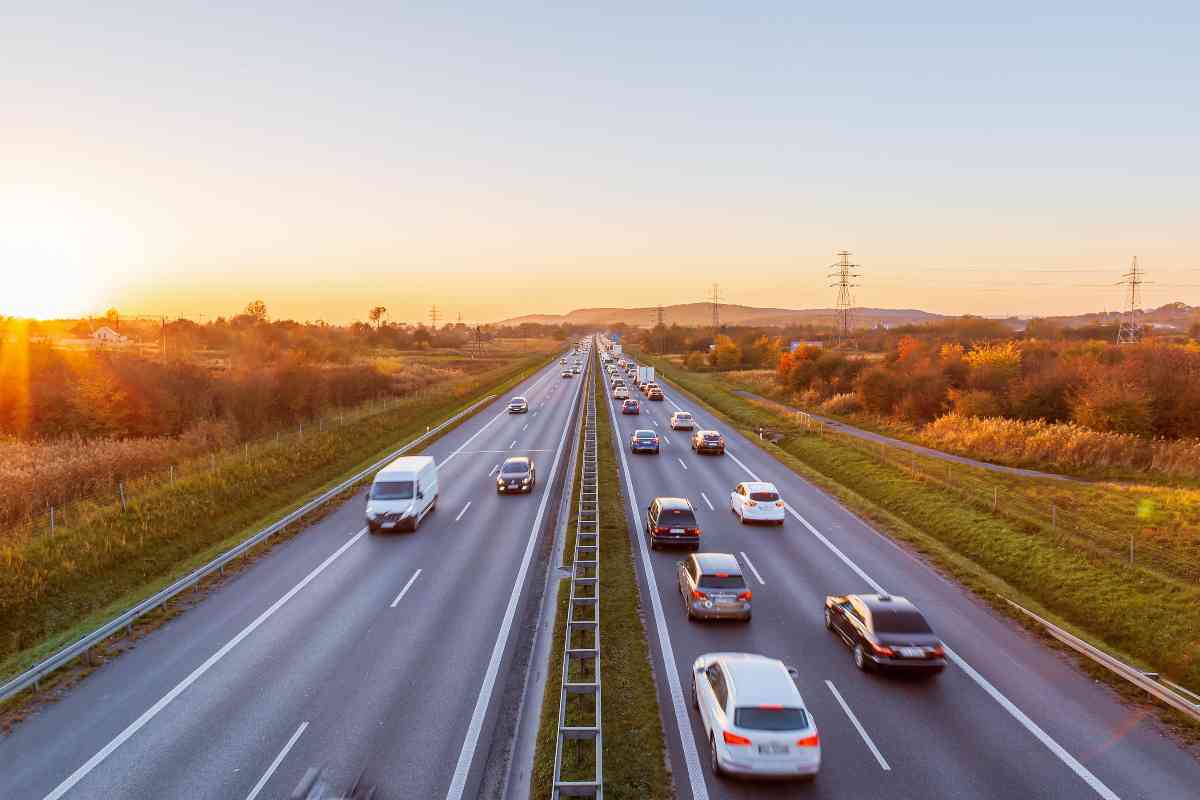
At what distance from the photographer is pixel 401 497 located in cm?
2342

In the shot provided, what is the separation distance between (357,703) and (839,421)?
50.3 metres

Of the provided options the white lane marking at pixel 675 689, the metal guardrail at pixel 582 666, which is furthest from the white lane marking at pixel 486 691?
the white lane marking at pixel 675 689

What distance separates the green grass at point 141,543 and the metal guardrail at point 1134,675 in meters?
23.1

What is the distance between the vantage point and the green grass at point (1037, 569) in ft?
51.1

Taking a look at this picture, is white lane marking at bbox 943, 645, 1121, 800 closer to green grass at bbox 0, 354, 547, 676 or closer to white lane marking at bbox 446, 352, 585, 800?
white lane marking at bbox 446, 352, 585, 800

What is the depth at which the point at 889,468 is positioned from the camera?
110 feet

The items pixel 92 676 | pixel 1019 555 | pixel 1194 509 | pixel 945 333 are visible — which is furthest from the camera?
pixel 945 333

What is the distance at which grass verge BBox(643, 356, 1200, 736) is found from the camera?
1541 cm

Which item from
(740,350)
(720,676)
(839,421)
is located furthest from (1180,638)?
(740,350)

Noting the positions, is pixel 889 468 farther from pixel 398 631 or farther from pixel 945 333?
pixel 945 333

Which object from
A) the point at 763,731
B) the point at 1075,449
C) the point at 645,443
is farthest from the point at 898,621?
the point at 1075,449

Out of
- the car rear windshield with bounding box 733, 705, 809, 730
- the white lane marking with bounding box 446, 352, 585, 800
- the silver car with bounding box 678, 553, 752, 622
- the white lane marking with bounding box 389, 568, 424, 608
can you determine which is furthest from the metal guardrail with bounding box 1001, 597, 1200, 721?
the white lane marking with bounding box 389, 568, 424, 608

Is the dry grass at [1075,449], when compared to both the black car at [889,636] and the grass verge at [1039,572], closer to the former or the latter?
the grass verge at [1039,572]

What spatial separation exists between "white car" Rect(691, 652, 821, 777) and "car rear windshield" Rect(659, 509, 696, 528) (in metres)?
10.4
